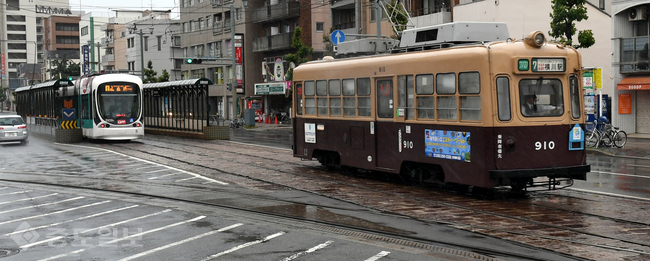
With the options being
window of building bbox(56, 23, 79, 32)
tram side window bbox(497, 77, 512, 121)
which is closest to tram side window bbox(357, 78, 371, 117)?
tram side window bbox(497, 77, 512, 121)

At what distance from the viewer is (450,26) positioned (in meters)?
13.7

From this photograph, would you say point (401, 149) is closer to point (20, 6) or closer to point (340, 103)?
point (340, 103)

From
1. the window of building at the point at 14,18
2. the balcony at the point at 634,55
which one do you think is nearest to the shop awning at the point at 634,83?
the balcony at the point at 634,55

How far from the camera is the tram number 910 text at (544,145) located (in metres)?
12.4

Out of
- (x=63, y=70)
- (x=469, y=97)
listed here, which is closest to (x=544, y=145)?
(x=469, y=97)

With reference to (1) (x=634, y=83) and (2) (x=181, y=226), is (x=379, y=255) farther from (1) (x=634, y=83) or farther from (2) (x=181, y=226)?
Answer: (1) (x=634, y=83)

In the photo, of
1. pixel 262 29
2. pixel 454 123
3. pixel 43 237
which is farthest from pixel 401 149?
pixel 262 29

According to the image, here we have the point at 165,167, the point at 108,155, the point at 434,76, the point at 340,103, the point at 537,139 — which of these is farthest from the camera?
the point at 108,155

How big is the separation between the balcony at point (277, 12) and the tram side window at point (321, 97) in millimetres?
42384

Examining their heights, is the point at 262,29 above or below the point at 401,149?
above

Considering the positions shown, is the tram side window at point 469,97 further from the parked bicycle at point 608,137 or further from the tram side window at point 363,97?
the parked bicycle at point 608,137

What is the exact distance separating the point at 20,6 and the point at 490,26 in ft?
509

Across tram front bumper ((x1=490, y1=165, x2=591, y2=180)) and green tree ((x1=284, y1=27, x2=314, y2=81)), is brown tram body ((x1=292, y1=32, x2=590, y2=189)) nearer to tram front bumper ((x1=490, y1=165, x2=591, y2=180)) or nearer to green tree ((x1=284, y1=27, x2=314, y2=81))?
tram front bumper ((x1=490, y1=165, x2=591, y2=180))

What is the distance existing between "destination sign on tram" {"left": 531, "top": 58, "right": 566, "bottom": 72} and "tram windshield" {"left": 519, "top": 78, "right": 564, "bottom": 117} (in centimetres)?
19
